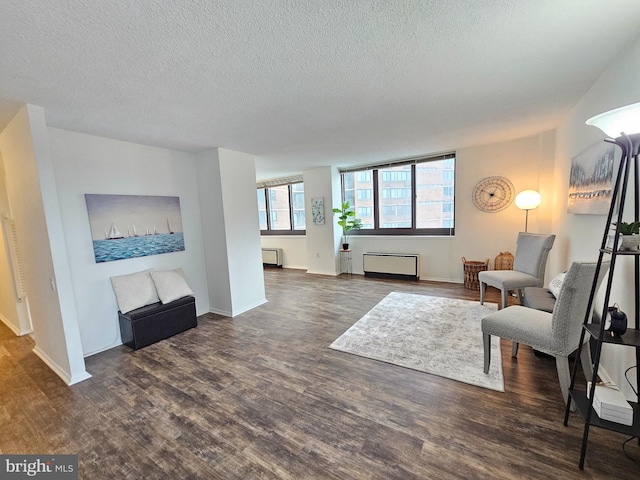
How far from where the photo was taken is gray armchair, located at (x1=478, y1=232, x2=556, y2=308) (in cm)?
311

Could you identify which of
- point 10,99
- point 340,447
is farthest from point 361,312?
point 10,99

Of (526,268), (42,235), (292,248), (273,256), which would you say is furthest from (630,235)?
(273,256)

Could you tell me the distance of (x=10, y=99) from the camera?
1.97 metres

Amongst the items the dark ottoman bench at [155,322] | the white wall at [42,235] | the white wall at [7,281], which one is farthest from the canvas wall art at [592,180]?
the white wall at [7,281]

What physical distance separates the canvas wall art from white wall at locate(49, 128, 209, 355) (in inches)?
176

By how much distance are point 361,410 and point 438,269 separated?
3.77 meters

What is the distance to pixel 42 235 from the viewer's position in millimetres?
2271

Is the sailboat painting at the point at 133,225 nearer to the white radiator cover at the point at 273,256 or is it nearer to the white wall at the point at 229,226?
the white wall at the point at 229,226

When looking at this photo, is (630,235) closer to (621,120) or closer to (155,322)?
(621,120)

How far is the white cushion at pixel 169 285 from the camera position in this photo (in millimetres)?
3188

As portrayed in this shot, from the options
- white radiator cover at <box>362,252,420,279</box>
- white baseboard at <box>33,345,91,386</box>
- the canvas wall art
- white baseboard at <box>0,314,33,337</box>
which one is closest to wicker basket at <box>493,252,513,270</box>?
white radiator cover at <box>362,252,420,279</box>

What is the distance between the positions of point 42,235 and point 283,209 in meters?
5.00

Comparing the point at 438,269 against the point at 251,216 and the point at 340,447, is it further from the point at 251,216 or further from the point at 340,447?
the point at 340,447

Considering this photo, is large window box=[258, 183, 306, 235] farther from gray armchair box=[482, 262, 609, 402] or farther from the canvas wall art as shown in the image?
gray armchair box=[482, 262, 609, 402]
